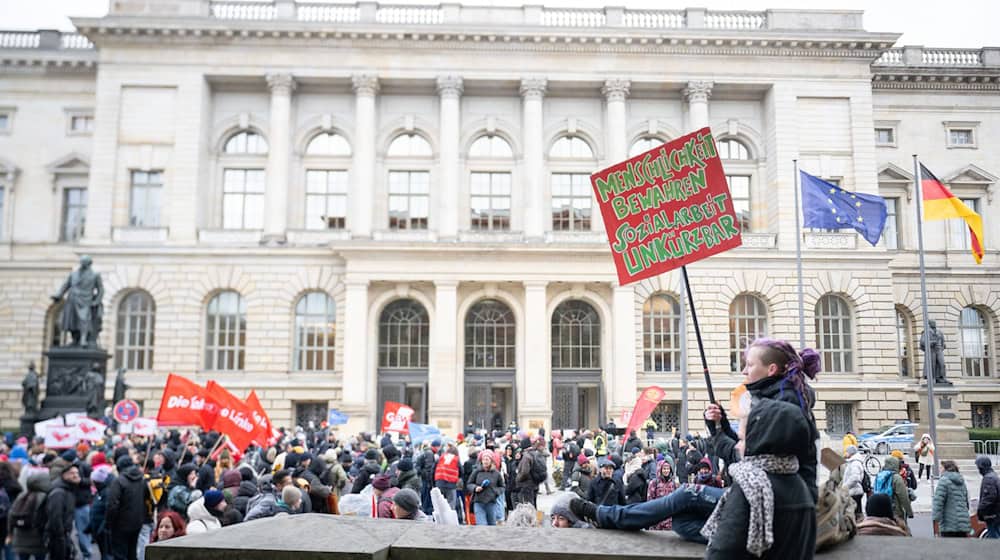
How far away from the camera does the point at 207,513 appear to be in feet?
26.0

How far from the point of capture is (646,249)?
8.18m

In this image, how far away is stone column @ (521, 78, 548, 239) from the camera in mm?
37156

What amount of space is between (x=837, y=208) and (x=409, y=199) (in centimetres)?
2049

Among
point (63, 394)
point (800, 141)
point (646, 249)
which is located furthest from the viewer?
point (800, 141)

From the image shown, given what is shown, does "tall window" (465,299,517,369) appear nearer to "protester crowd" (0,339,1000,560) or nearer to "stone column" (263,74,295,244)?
"stone column" (263,74,295,244)

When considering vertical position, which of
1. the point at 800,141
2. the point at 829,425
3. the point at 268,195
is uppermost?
the point at 800,141

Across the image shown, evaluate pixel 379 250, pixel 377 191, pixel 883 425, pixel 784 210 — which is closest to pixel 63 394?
pixel 379 250

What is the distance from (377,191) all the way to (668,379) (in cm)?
1663

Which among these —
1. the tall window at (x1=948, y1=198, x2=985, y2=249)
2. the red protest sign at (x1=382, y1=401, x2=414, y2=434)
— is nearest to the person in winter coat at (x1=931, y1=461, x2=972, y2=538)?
the red protest sign at (x1=382, y1=401, x2=414, y2=434)

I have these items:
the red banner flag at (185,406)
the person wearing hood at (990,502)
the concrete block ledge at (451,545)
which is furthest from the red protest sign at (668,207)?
the red banner flag at (185,406)

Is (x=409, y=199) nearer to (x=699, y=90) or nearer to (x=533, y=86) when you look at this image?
(x=533, y=86)

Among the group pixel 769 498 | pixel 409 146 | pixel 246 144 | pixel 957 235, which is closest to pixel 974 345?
pixel 957 235

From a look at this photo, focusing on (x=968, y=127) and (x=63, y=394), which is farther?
(x=968, y=127)

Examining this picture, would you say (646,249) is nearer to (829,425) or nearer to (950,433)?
(950,433)
